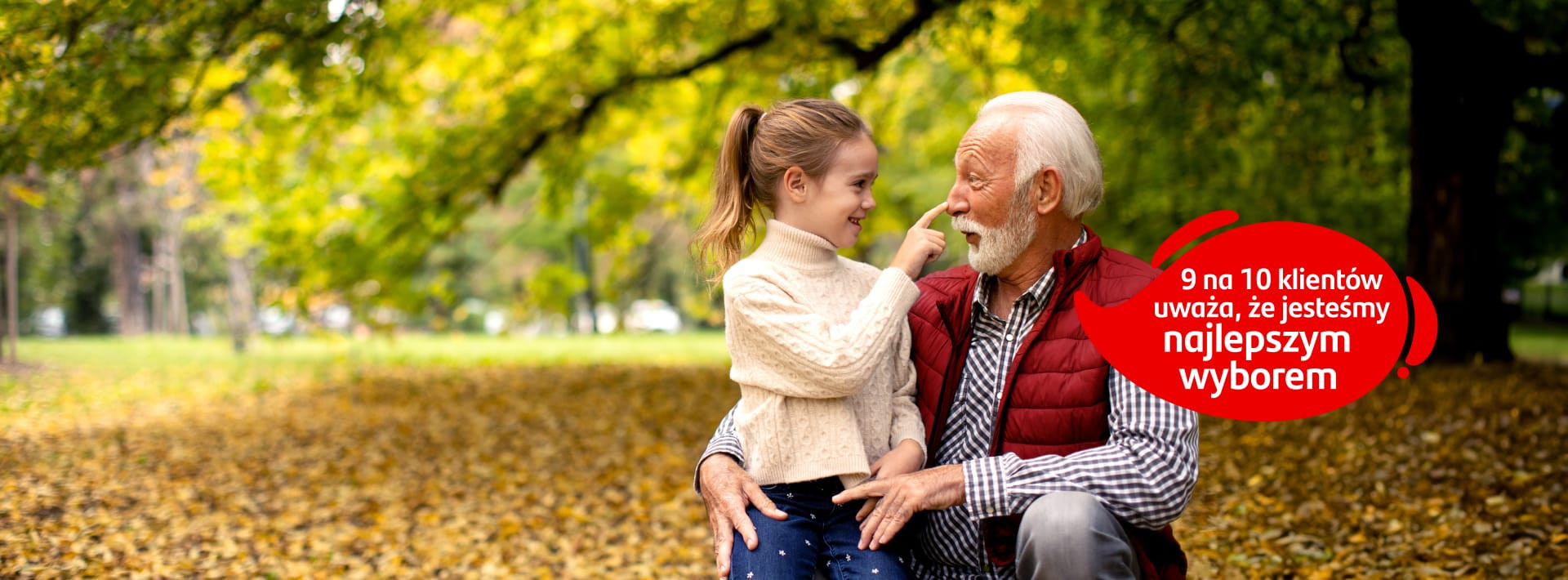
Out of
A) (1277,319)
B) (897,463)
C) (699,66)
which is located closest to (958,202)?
(897,463)

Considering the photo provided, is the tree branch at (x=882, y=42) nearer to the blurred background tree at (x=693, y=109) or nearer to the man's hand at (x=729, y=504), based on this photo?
the blurred background tree at (x=693, y=109)

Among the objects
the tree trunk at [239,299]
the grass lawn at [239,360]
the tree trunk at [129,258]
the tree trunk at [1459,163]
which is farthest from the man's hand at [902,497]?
the tree trunk at [129,258]

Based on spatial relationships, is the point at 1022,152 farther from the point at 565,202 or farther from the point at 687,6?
the point at 565,202

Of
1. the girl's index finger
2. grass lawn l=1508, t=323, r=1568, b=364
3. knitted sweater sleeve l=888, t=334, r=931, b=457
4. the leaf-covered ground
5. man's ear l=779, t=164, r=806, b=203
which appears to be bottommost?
the leaf-covered ground

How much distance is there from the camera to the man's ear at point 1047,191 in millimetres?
2326

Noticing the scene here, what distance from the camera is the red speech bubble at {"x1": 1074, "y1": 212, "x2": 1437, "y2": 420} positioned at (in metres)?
2.44

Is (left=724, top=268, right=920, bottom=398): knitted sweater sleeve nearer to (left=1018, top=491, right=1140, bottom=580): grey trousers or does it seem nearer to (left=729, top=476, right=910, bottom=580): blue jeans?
(left=729, top=476, right=910, bottom=580): blue jeans

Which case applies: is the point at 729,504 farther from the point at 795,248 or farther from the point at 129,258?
the point at 129,258

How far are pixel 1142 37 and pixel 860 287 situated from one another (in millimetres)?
7528

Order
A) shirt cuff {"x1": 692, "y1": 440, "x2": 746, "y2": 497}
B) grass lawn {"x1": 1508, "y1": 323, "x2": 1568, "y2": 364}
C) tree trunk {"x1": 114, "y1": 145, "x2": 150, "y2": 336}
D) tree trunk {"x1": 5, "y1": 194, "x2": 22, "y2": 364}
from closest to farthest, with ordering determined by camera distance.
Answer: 1. shirt cuff {"x1": 692, "y1": 440, "x2": 746, "y2": 497}
2. tree trunk {"x1": 5, "y1": 194, "x2": 22, "y2": 364}
3. grass lawn {"x1": 1508, "y1": 323, "x2": 1568, "y2": 364}
4. tree trunk {"x1": 114, "y1": 145, "x2": 150, "y2": 336}

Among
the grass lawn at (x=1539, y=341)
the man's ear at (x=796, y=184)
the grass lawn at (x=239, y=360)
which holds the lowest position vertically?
the grass lawn at (x=1539, y=341)

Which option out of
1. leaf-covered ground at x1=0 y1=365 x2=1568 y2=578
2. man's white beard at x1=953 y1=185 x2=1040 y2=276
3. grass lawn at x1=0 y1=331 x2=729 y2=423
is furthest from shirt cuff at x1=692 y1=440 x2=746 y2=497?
grass lawn at x1=0 y1=331 x2=729 y2=423

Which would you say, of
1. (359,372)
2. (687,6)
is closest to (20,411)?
(359,372)

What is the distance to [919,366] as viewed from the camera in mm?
2553
